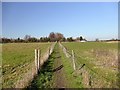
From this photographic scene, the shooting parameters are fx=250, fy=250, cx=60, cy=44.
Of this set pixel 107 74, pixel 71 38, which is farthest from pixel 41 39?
pixel 107 74

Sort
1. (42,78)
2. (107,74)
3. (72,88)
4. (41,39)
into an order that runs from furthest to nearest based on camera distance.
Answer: (41,39)
(107,74)
(42,78)
(72,88)

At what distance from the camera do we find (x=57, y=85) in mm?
12812

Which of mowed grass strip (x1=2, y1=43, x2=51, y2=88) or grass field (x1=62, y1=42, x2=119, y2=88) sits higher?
grass field (x1=62, y1=42, x2=119, y2=88)

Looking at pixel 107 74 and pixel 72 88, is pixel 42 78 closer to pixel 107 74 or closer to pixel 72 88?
pixel 72 88

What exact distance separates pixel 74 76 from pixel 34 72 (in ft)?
8.07

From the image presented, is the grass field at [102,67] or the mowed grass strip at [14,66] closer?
the grass field at [102,67]

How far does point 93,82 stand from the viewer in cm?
1181

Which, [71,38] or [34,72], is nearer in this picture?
[34,72]

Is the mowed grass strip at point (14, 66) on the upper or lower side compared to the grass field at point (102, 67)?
lower

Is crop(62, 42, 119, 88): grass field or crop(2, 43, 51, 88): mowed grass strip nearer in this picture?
crop(62, 42, 119, 88): grass field

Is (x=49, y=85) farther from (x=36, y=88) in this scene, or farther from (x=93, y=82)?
(x=93, y=82)

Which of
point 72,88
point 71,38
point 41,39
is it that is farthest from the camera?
point 71,38

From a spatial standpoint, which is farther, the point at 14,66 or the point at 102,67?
the point at 14,66

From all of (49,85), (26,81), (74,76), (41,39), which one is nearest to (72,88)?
(49,85)
